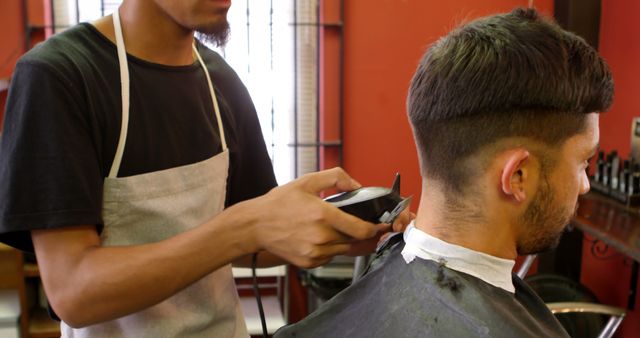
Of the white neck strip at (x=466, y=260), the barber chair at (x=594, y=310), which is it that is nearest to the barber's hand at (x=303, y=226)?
the white neck strip at (x=466, y=260)

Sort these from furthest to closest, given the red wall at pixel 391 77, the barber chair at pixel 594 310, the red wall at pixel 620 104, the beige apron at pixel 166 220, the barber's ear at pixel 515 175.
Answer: the red wall at pixel 391 77 < the red wall at pixel 620 104 < the barber chair at pixel 594 310 < the beige apron at pixel 166 220 < the barber's ear at pixel 515 175

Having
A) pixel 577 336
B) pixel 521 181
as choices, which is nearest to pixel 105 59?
pixel 521 181

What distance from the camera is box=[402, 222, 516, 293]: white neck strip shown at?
1.18 meters

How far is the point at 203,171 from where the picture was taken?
4.37 feet

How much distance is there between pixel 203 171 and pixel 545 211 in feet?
2.21

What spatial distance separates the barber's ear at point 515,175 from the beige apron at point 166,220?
597mm

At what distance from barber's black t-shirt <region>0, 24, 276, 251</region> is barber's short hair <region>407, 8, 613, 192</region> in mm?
496

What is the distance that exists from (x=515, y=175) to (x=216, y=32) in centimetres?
63

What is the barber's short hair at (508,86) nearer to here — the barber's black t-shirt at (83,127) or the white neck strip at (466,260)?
the white neck strip at (466,260)

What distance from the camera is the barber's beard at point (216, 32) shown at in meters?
1.23

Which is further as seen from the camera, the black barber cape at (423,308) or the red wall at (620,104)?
the red wall at (620,104)

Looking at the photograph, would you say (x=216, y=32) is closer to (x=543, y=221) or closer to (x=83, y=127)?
(x=83, y=127)

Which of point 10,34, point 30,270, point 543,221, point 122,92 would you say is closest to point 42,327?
point 30,270

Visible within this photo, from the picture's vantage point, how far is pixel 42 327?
3090 millimetres
